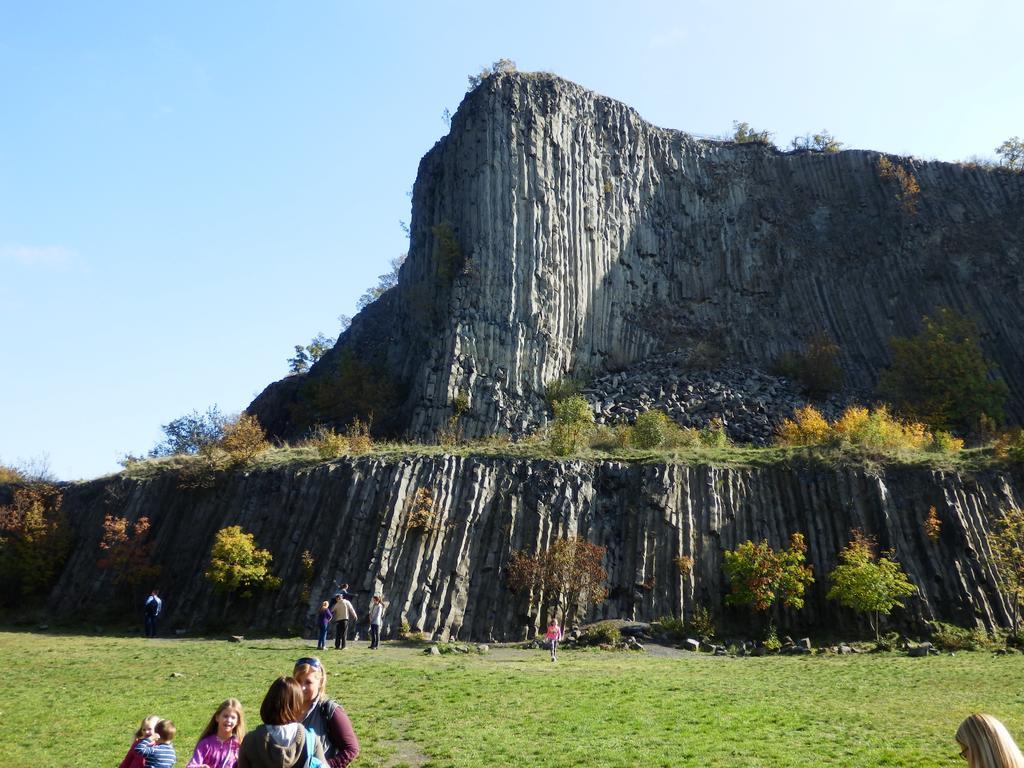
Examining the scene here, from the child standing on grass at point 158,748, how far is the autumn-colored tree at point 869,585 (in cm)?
2361

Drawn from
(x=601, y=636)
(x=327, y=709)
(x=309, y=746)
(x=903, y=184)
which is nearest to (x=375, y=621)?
(x=601, y=636)

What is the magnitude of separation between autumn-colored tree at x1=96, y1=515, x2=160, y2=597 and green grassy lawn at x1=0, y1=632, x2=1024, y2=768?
8.53 meters

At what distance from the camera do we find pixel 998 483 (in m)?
31.5

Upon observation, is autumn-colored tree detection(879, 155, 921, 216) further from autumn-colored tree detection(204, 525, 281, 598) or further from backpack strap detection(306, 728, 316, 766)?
backpack strap detection(306, 728, 316, 766)

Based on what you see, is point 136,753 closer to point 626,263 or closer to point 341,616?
point 341,616

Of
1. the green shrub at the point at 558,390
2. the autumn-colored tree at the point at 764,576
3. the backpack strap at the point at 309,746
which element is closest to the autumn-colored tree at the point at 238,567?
the autumn-colored tree at the point at 764,576

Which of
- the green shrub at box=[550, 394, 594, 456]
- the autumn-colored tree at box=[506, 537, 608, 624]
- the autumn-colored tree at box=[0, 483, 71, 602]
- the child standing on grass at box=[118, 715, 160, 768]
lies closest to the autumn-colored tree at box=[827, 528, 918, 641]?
the autumn-colored tree at box=[506, 537, 608, 624]

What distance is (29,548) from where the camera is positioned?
115 ft

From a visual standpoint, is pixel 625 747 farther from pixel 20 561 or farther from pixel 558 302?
pixel 558 302

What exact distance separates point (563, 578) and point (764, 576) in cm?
649

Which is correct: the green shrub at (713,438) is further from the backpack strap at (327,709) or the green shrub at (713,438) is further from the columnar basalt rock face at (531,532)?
the backpack strap at (327,709)

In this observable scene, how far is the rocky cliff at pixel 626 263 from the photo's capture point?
157ft

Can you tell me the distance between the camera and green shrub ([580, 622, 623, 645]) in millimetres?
26516

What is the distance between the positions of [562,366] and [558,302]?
3716mm
